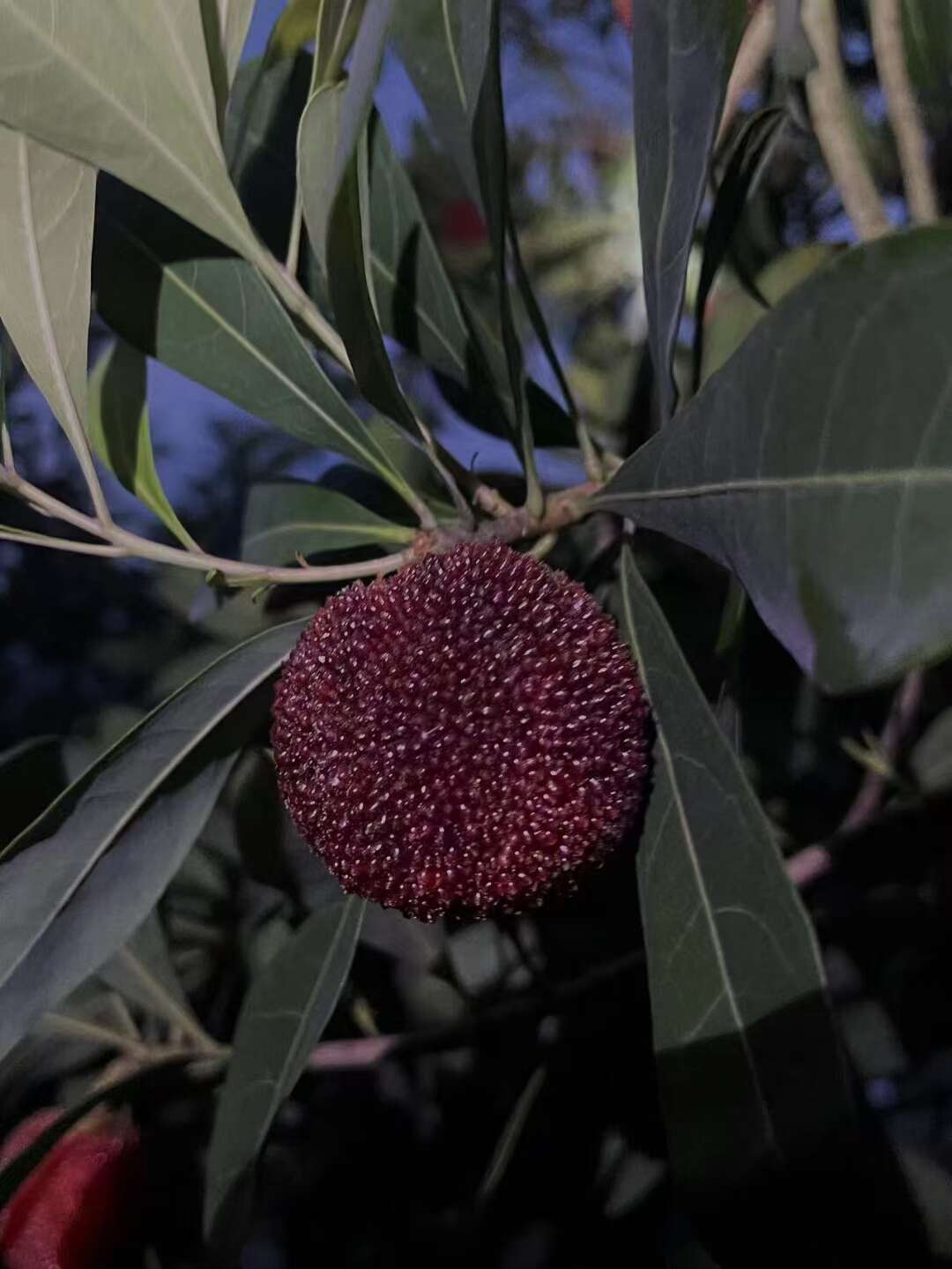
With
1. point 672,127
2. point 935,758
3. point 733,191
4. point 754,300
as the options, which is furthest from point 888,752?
point 672,127

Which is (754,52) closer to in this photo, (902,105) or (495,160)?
Answer: (902,105)

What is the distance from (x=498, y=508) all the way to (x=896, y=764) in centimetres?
50

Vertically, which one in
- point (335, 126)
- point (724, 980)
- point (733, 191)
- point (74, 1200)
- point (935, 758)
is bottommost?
point (935, 758)

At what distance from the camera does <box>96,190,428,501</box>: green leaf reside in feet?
1.97

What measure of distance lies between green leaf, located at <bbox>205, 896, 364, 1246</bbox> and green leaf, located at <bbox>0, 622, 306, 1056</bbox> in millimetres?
125

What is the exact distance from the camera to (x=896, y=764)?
3.04 ft

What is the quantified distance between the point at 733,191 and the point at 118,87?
1.00ft

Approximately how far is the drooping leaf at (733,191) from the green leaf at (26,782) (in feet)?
1.36

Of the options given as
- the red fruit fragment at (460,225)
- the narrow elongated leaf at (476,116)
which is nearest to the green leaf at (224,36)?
the narrow elongated leaf at (476,116)

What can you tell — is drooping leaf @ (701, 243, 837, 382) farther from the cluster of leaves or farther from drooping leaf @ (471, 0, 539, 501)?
drooping leaf @ (471, 0, 539, 501)

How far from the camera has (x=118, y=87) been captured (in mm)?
480

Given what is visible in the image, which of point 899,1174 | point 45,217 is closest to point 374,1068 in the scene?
point 899,1174

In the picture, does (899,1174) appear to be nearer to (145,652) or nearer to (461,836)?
(461,836)

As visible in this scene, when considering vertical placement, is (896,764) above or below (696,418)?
below
